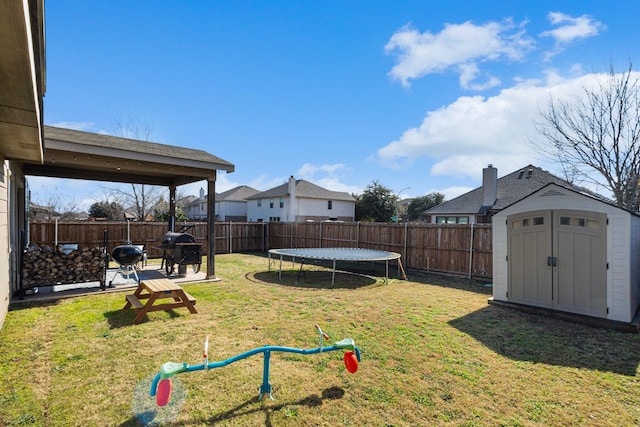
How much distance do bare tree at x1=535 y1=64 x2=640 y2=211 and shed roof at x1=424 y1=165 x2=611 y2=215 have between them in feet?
16.2

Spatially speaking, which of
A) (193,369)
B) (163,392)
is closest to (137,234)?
(193,369)

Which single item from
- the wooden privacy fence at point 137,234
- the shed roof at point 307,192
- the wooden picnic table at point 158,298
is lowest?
the wooden picnic table at point 158,298

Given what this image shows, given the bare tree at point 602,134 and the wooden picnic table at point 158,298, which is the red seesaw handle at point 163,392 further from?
the bare tree at point 602,134

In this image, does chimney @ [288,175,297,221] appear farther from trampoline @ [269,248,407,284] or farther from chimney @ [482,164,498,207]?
trampoline @ [269,248,407,284]

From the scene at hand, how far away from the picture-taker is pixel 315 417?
2623mm

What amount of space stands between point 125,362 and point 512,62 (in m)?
12.5

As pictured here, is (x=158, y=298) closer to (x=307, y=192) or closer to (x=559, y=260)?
(x=559, y=260)

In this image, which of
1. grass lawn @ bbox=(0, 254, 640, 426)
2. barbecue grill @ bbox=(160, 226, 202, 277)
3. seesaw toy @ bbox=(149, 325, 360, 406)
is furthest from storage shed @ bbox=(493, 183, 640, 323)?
barbecue grill @ bbox=(160, 226, 202, 277)

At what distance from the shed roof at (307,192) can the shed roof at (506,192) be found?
12.1 m

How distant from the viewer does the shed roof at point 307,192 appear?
30.6 metres

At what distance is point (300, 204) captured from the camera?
30.4 m

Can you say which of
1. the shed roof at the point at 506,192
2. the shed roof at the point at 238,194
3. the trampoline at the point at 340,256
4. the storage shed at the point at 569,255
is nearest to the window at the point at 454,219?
the shed roof at the point at 506,192

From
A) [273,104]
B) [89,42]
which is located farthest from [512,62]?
[89,42]

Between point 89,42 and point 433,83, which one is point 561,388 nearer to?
point 433,83
